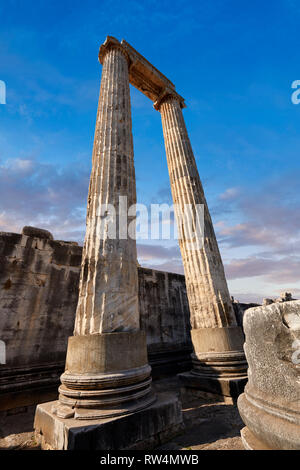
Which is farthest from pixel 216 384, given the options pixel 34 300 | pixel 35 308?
pixel 34 300

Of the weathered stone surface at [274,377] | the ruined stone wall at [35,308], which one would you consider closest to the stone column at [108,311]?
the weathered stone surface at [274,377]

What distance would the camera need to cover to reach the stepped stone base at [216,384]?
597 centimetres

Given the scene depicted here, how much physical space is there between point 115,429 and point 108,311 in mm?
1935

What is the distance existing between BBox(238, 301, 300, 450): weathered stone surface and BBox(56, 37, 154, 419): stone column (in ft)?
7.57

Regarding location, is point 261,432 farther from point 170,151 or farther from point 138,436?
point 170,151

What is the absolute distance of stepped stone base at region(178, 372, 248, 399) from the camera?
5973 millimetres

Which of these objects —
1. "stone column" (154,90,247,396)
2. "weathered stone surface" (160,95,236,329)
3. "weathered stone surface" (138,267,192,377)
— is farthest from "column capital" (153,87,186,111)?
"weathered stone surface" (138,267,192,377)

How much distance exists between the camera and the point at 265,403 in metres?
2.41

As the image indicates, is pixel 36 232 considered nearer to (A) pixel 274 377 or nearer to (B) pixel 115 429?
(B) pixel 115 429

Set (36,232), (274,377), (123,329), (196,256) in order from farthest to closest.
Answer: (196,256) → (36,232) → (123,329) → (274,377)

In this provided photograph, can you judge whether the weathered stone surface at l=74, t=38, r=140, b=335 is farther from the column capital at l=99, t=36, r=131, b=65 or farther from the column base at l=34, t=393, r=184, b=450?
the column capital at l=99, t=36, r=131, b=65

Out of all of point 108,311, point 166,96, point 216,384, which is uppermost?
point 166,96

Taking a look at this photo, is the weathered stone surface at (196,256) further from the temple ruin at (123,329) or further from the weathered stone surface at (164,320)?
the weathered stone surface at (164,320)

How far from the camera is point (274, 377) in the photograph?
2.37 metres
